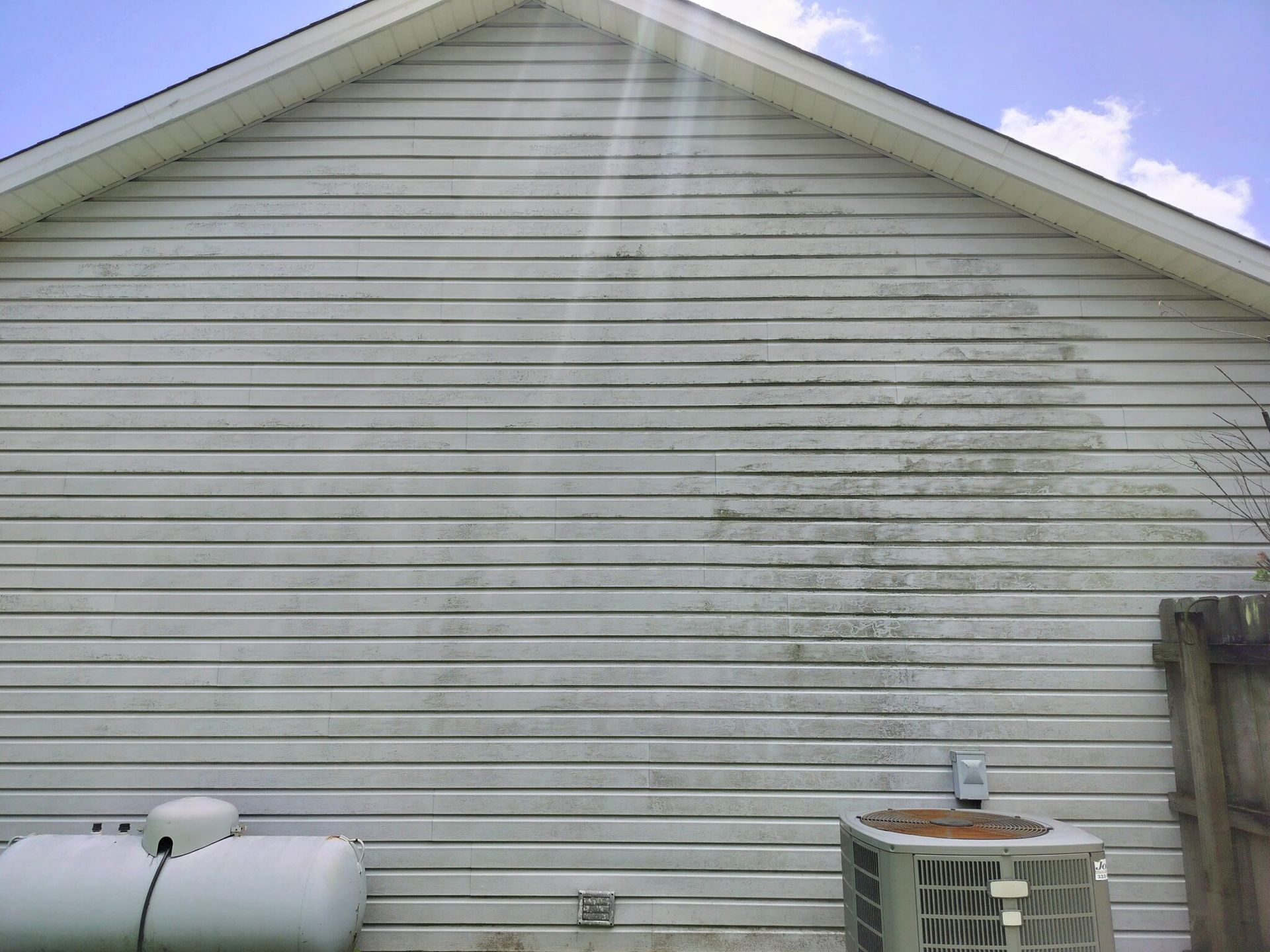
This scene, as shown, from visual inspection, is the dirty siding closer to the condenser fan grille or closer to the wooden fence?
the wooden fence

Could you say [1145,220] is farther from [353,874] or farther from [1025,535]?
[353,874]

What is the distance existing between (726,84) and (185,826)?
16.7 feet

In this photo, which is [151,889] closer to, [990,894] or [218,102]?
[990,894]

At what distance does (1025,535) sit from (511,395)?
9.87 ft

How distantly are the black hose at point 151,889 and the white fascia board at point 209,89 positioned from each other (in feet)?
12.2

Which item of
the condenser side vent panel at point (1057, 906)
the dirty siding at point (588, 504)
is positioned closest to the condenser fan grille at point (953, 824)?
the condenser side vent panel at point (1057, 906)

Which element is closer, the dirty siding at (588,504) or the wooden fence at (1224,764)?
the wooden fence at (1224,764)

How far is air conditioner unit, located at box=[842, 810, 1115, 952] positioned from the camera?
295 cm

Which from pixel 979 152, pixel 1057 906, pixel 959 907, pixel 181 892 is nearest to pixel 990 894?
pixel 959 907

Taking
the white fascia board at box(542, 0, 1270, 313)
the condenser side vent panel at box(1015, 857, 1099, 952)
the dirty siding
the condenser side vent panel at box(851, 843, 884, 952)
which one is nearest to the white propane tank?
the dirty siding

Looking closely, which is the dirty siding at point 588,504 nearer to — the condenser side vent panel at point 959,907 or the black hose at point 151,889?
the black hose at point 151,889

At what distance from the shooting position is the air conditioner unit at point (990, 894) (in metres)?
2.95

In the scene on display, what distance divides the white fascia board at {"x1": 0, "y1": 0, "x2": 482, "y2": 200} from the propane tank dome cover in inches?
141

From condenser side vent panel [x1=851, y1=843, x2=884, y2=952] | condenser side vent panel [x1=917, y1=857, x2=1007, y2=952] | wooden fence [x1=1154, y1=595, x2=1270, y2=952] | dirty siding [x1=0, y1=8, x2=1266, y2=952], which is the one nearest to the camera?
condenser side vent panel [x1=917, y1=857, x2=1007, y2=952]
